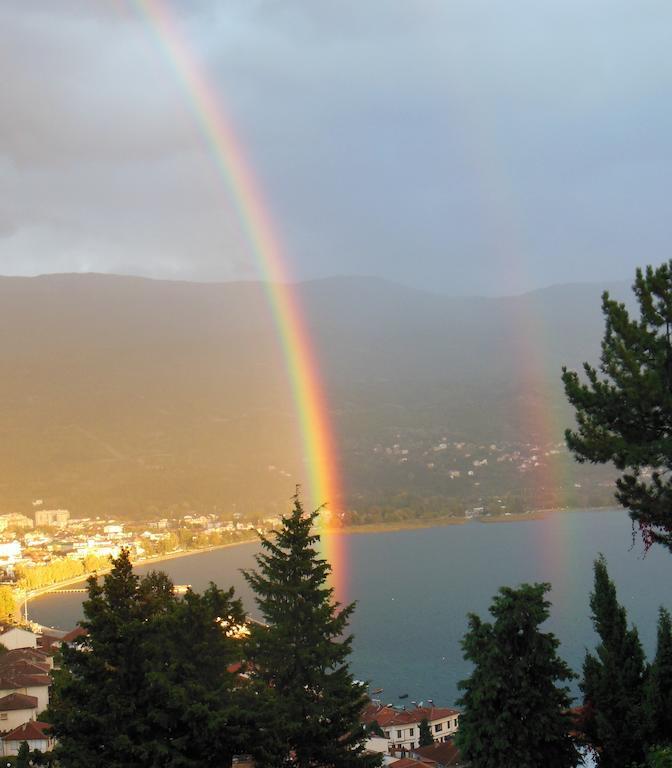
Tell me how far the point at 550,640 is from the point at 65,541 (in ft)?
284

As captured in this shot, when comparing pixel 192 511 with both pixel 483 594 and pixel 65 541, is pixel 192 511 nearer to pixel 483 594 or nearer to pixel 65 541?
pixel 65 541

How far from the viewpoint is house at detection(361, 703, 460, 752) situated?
19719 millimetres

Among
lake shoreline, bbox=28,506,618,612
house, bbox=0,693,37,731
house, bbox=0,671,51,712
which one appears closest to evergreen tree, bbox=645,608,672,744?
house, bbox=0,693,37,731

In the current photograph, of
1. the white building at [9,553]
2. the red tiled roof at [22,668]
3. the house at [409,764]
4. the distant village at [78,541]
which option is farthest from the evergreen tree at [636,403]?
the white building at [9,553]

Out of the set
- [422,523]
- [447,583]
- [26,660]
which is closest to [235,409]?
[422,523]

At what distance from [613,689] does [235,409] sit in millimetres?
148921

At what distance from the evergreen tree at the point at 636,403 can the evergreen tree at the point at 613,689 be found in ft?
2.88

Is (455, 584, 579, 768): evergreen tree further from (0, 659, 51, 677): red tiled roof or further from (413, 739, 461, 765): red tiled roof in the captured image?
(0, 659, 51, 677): red tiled roof

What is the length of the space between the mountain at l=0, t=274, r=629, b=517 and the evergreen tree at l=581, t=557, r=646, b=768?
90970 mm

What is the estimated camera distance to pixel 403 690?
26.9 m

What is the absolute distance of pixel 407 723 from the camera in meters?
20.1

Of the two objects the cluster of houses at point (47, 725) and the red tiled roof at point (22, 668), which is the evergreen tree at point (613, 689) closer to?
the cluster of houses at point (47, 725)

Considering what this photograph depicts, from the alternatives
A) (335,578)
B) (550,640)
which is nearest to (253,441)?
(335,578)

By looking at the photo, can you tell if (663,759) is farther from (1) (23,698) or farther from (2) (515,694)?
(1) (23,698)
